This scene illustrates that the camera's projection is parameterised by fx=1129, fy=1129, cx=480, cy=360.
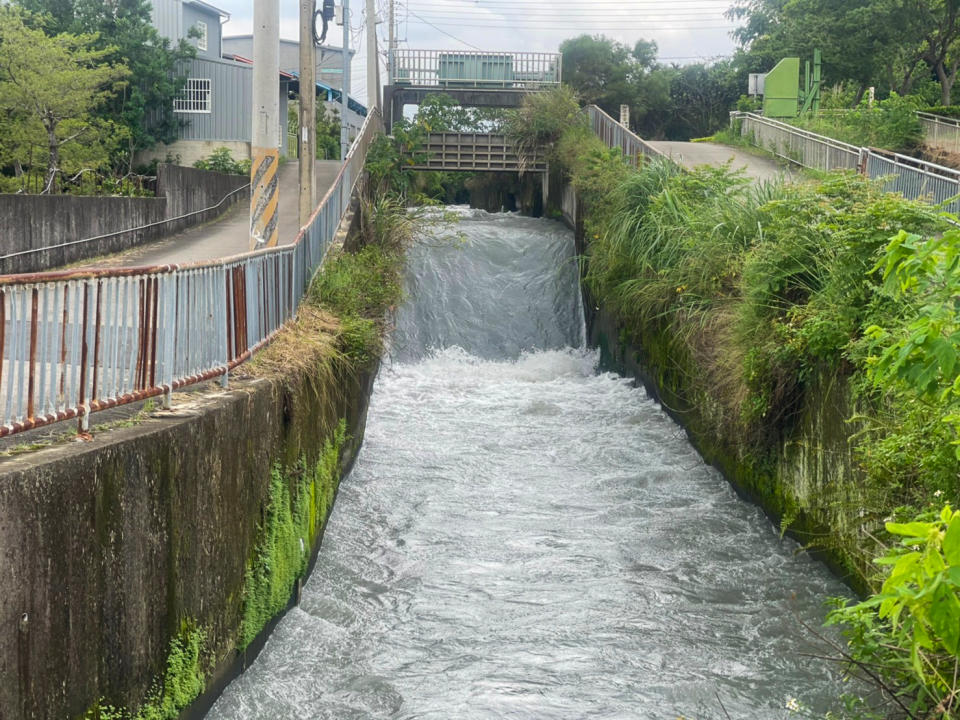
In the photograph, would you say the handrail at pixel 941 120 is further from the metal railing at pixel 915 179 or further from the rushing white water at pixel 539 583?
the rushing white water at pixel 539 583

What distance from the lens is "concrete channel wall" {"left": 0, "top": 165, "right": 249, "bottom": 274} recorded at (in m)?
15.9

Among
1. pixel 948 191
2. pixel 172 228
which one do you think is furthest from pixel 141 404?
pixel 172 228

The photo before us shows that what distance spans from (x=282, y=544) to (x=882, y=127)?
25965 millimetres

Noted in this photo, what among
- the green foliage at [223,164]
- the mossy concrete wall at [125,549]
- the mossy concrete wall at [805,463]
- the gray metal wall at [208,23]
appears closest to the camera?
the mossy concrete wall at [125,549]

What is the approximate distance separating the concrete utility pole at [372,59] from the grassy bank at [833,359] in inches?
515

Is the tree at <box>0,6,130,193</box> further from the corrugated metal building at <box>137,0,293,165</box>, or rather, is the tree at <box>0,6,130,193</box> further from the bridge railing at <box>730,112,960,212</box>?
the bridge railing at <box>730,112,960,212</box>

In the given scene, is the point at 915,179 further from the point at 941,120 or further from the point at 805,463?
the point at 941,120

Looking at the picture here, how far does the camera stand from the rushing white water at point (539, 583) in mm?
8031

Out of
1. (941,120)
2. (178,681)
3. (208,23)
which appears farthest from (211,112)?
(178,681)

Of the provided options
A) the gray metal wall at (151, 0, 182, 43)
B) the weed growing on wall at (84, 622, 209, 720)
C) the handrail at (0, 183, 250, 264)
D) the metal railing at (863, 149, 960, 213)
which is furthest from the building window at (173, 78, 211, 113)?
the weed growing on wall at (84, 622, 209, 720)

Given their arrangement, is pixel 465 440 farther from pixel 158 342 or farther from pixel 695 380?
pixel 158 342

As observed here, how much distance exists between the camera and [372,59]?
32.2 m

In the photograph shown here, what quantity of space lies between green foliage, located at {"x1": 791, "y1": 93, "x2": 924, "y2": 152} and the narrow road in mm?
2089

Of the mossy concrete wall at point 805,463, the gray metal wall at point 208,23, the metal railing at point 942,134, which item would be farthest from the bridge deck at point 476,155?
the mossy concrete wall at point 805,463
